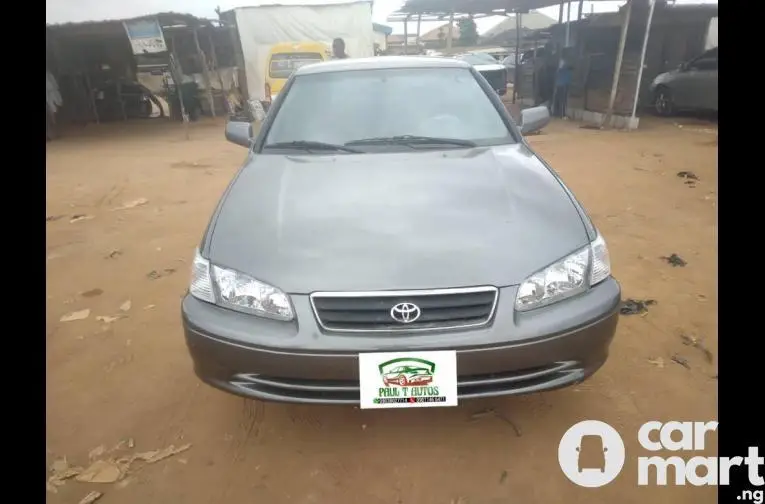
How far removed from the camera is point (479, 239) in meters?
1.99

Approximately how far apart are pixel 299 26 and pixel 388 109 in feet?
39.1

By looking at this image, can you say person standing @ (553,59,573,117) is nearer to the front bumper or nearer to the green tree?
the front bumper

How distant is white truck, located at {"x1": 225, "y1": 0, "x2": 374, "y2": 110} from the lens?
1349cm

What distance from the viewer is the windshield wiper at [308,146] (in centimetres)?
278

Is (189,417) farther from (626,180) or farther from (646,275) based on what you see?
(626,180)

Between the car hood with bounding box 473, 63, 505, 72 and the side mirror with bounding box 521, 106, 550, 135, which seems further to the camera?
the car hood with bounding box 473, 63, 505, 72

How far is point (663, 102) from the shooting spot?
11688 millimetres

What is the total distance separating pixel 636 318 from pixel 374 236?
1.92 m

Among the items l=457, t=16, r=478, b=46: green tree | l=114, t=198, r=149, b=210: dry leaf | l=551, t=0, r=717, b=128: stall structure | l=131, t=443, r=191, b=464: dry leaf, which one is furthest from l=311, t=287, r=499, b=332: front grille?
l=457, t=16, r=478, b=46: green tree

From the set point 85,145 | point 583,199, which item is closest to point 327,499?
point 583,199

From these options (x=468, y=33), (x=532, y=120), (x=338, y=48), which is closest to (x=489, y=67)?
(x=338, y=48)

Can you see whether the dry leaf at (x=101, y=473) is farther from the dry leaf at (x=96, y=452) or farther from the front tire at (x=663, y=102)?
the front tire at (x=663, y=102)

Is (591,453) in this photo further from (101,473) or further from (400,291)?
(101,473)

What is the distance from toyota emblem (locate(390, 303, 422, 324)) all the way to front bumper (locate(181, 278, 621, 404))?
0.20 feet
